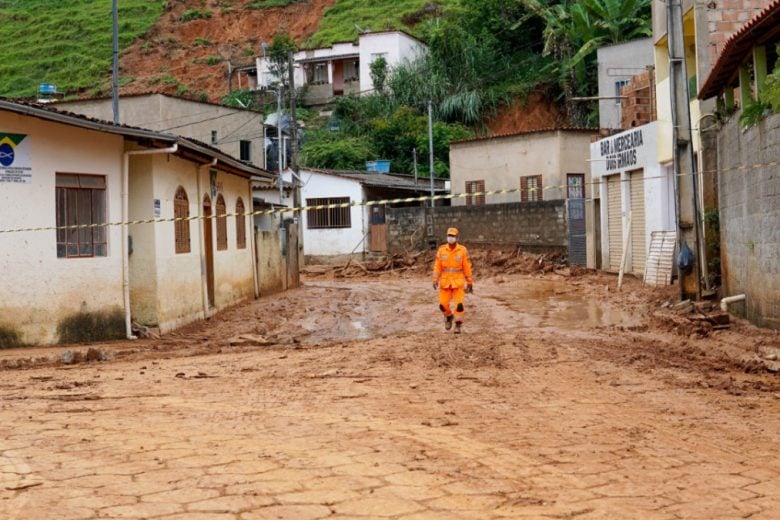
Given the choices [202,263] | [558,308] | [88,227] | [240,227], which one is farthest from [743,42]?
[240,227]

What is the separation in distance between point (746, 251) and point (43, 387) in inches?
397

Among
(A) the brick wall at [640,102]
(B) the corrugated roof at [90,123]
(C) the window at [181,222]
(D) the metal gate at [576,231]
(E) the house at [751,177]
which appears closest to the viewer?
(E) the house at [751,177]

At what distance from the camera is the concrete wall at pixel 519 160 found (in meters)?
38.9

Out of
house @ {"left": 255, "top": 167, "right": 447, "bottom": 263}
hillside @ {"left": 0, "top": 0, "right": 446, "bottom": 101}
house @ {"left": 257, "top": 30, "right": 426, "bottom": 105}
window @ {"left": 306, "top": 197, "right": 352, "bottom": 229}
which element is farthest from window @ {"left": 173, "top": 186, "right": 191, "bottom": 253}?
hillside @ {"left": 0, "top": 0, "right": 446, "bottom": 101}

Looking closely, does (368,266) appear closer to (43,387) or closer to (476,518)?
(43,387)

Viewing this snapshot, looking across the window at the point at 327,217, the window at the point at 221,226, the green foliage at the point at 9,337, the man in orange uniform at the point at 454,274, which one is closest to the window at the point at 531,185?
the window at the point at 327,217

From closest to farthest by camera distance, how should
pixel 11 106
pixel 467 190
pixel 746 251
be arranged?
pixel 11 106 → pixel 746 251 → pixel 467 190

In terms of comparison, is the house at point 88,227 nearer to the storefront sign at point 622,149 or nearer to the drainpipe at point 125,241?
the drainpipe at point 125,241

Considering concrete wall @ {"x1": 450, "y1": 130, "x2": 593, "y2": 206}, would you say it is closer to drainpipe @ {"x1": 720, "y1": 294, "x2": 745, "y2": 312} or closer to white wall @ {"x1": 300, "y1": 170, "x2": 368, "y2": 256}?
white wall @ {"x1": 300, "y1": 170, "x2": 368, "y2": 256}

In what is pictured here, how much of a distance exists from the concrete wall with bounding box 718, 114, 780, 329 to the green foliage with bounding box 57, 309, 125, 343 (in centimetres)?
980

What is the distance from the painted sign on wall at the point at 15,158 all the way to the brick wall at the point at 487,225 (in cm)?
2162

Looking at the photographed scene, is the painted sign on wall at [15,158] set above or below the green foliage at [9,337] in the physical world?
above

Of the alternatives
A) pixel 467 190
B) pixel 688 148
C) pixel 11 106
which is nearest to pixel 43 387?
pixel 11 106

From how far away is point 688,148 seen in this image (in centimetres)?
1784
